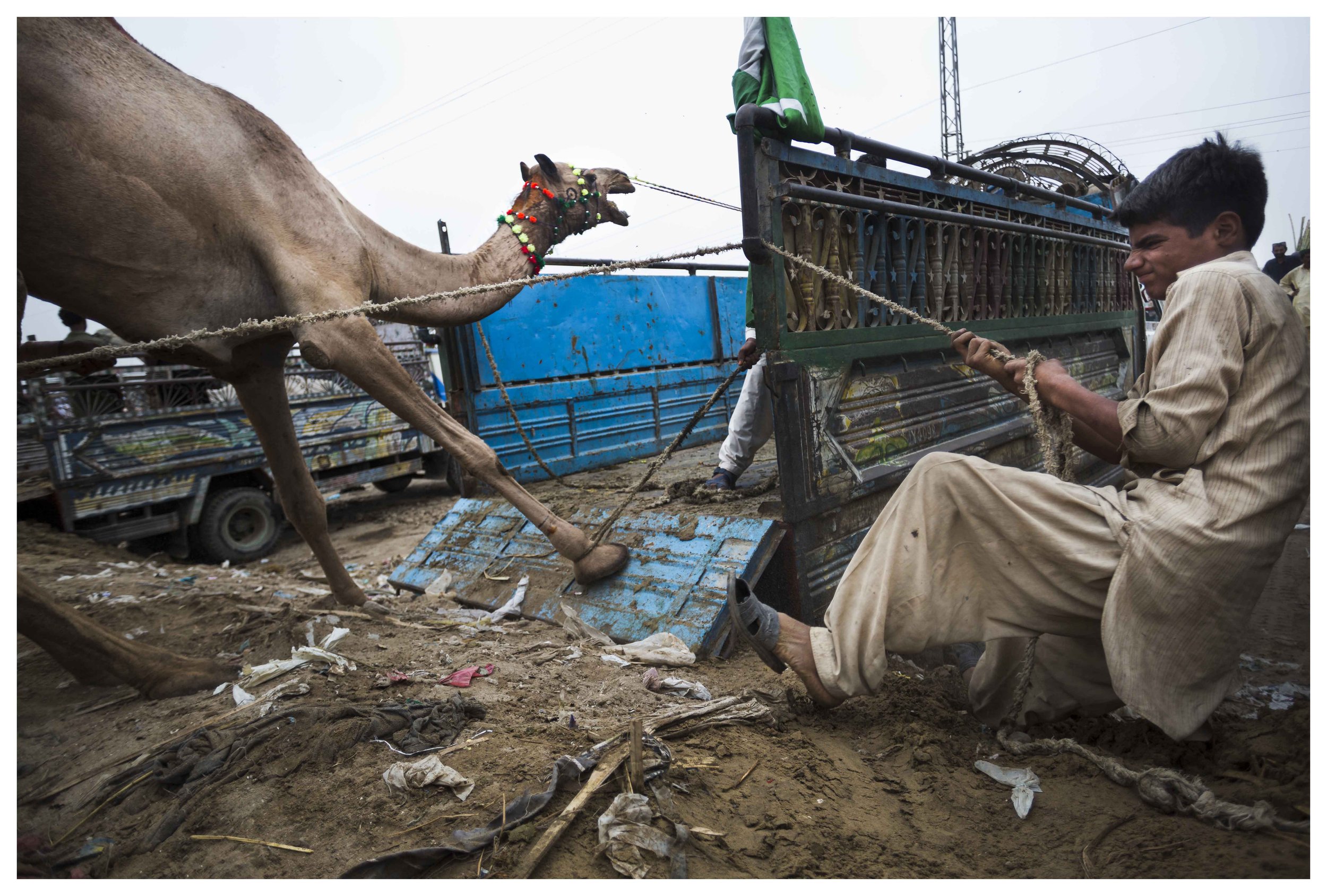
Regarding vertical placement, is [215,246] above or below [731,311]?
above

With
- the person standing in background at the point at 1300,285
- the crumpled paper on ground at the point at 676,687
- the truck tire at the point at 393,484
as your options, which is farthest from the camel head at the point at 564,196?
the person standing in background at the point at 1300,285

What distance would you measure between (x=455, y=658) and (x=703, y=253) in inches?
80.5

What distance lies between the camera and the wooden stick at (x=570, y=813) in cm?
158

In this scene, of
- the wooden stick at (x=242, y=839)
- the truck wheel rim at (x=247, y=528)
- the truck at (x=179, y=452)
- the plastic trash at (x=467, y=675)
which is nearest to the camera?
the wooden stick at (x=242, y=839)

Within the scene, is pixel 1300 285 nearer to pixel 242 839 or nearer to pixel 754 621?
pixel 754 621

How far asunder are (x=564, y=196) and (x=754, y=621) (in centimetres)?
294

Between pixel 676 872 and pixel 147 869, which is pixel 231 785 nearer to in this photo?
pixel 147 869

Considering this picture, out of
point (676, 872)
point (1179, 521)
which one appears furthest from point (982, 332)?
point (676, 872)

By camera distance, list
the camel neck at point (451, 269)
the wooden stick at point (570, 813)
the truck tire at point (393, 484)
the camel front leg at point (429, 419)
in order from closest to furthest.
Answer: the wooden stick at point (570, 813) < the camel front leg at point (429, 419) < the camel neck at point (451, 269) < the truck tire at point (393, 484)

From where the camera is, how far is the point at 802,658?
86.1 inches

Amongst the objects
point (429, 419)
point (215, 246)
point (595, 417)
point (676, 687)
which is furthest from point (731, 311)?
point (676, 687)

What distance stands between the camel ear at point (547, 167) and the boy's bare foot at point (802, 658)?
9.84 ft

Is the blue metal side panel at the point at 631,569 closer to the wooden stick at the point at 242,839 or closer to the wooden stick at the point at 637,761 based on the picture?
the wooden stick at the point at 637,761

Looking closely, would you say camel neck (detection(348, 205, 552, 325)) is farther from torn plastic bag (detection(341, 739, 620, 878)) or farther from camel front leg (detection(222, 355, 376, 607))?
torn plastic bag (detection(341, 739, 620, 878))
